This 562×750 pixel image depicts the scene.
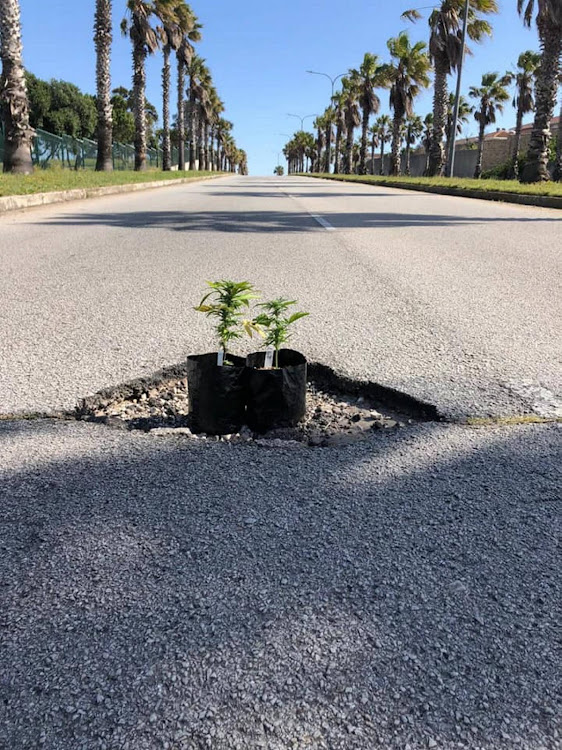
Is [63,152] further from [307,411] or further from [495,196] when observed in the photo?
[307,411]

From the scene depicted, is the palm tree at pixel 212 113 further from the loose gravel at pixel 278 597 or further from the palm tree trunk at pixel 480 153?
the loose gravel at pixel 278 597

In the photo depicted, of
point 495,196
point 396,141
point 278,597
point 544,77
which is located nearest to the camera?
point 278,597

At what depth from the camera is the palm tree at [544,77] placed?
21.0m

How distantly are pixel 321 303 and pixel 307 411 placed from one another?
213 cm

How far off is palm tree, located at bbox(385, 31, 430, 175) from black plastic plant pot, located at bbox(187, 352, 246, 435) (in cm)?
4262

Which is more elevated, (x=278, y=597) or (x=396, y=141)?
(x=396, y=141)

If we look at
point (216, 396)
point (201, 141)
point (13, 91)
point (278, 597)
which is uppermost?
point (201, 141)

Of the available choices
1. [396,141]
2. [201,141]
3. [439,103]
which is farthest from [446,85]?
[201,141]

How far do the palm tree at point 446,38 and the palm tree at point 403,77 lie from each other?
34.8ft

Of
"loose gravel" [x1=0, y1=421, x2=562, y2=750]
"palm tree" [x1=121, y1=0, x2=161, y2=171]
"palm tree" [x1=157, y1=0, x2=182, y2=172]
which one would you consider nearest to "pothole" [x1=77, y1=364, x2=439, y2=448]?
"loose gravel" [x1=0, y1=421, x2=562, y2=750]

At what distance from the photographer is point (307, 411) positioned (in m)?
2.98

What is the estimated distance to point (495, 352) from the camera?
3.71 metres

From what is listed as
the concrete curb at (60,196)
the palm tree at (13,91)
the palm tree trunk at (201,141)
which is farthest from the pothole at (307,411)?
the palm tree trunk at (201,141)

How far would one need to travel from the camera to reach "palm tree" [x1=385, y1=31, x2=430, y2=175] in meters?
41.7
